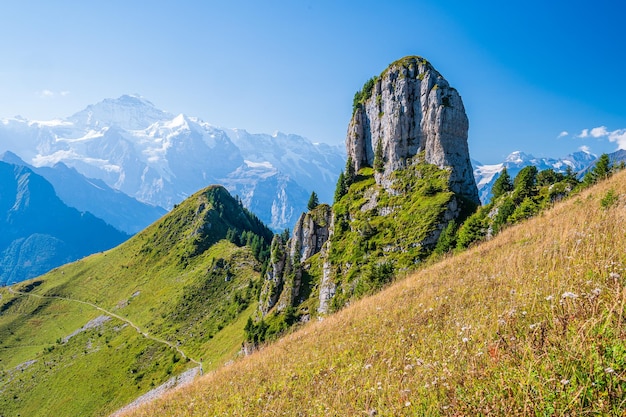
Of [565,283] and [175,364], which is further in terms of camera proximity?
[175,364]

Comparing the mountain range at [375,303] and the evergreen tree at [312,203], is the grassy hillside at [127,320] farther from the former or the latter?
the evergreen tree at [312,203]

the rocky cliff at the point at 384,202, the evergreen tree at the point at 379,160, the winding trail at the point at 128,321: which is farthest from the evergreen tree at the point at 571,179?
the winding trail at the point at 128,321

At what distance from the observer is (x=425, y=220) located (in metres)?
63.9

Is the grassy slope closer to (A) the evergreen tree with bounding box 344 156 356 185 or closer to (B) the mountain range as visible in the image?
(B) the mountain range

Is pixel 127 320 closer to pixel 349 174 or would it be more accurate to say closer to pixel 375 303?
pixel 349 174

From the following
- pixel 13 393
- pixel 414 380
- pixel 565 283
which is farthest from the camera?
pixel 13 393

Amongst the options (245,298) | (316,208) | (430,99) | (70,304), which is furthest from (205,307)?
(430,99)

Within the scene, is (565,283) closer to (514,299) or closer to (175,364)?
(514,299)

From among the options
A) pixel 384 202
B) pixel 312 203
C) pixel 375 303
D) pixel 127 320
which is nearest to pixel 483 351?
pixel 375 303

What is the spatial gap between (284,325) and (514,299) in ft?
211

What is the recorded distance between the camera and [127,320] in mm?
135375

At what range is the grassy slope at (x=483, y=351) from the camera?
15.2 ft

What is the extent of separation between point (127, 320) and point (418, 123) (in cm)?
12831

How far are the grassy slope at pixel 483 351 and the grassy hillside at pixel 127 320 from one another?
73.6m
